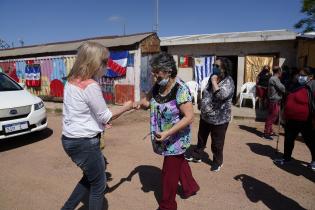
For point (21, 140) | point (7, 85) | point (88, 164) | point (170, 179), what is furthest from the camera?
point (7, 85)

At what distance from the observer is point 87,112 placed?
2.50 meters

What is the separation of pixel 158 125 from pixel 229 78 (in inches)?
70.7

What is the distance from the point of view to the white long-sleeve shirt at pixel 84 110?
2.42m

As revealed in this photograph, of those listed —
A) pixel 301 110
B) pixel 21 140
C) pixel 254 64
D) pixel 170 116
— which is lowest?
pixel 21 140

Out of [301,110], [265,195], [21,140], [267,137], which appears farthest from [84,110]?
[267,137]

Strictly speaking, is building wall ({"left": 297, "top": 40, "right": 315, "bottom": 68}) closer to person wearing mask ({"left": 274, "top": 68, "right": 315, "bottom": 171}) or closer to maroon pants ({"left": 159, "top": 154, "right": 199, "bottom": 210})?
person wearing mask ({"left": 274, "top": 68, "right": 315, "bottom": 171})

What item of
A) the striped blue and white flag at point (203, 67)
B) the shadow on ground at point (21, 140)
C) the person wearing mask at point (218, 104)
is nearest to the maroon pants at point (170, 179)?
the person wearing mask at point (218, 104)

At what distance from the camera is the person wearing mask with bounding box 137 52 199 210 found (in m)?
2.84

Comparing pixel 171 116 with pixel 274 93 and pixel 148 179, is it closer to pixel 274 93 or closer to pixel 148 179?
pixel 148 179

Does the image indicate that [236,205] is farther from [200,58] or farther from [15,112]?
[200,58]

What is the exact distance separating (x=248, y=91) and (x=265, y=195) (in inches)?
288

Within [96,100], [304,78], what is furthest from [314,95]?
[96,100]

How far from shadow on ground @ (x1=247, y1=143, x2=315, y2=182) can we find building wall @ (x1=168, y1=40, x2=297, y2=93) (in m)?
5.69

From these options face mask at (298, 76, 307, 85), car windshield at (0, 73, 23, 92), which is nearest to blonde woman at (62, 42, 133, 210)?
face mask at (298, 76, 307, 85)
